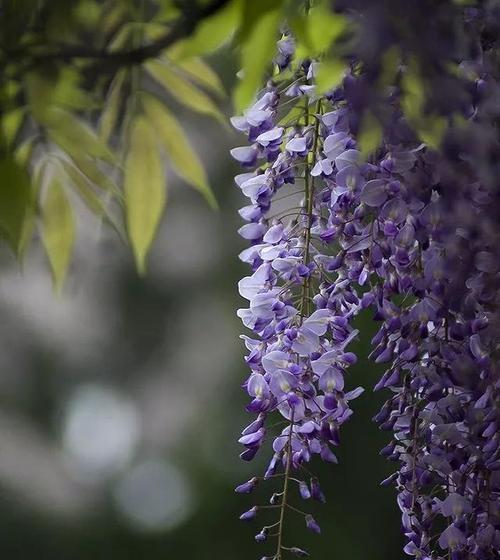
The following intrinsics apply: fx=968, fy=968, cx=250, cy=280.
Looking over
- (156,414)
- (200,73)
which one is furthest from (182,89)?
(156,414)

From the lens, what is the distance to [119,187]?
0.53 m

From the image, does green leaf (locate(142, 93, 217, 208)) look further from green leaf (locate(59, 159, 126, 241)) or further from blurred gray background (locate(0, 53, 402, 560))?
blurred gray background (locate(0, 53, 402, 560))

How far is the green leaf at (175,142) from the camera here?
0.53 meters

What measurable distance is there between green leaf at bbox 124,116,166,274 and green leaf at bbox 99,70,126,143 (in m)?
0.02

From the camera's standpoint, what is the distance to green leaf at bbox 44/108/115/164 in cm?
47

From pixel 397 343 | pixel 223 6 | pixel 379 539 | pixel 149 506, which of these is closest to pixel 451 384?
pixel 397 343

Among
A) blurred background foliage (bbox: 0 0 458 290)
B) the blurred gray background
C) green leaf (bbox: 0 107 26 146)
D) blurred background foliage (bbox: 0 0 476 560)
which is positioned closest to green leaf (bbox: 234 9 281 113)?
blurred background foliage (bbox: 0 0 458 290)

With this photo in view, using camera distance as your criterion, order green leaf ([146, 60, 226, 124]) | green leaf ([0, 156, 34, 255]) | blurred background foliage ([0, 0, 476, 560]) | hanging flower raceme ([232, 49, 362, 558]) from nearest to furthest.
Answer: green leaf ([0, 156, 34, 255])
green leaf ([146, 60, 226, 124])
hanging flower raceme ([232, 49, 362, 558])
blurred background foliage ([0, 0, 476, 560])

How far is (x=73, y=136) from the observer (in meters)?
0.48

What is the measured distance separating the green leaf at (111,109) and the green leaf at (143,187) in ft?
0.05

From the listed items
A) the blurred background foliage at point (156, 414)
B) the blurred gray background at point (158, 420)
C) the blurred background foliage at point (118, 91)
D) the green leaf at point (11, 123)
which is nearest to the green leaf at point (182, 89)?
the blurred background foliage at point (118, 91)

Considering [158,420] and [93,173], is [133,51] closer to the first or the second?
[93,173]

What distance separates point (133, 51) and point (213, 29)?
0.04 metres

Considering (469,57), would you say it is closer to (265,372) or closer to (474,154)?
(474,154)
